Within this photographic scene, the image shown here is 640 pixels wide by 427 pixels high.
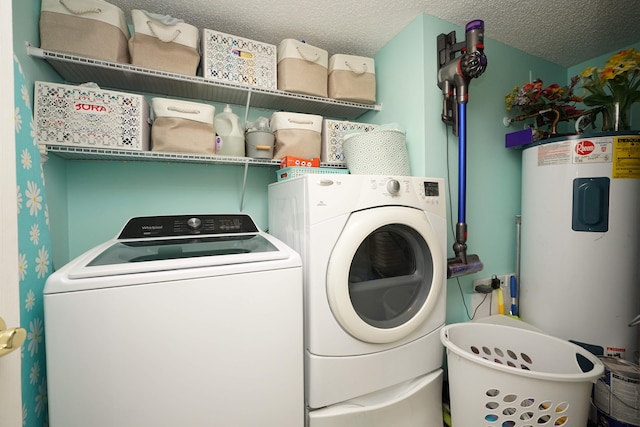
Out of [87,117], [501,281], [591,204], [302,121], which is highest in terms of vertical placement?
[302,121]

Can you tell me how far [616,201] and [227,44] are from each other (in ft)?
7.35

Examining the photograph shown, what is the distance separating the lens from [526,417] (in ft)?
3.22

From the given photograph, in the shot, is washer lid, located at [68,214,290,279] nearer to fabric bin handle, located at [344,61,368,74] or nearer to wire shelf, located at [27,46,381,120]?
wire shelf, located at [27,46,381,120]

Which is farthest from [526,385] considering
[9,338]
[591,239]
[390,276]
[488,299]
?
[9,338]

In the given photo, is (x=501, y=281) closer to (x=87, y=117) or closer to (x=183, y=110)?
(x=183, y=110)

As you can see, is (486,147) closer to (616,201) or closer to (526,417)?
(616,201)

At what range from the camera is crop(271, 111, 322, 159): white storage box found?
1444 millimetres

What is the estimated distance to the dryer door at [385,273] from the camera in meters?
1.02

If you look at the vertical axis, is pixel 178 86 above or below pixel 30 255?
above

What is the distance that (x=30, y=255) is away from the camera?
78 cm

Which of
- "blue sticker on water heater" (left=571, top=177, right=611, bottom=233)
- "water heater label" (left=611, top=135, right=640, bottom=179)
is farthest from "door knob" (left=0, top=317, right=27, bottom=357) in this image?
"water heater label" (left=611, top=135, right=640, bottom=179)

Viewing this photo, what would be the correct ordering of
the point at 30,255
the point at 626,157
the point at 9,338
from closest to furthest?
Result: 1. the point at 9,338
2. the point at 30,255
3. the point at 626,157

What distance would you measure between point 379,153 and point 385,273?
0.62 metres

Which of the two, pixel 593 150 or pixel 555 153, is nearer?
pixel 593 150
